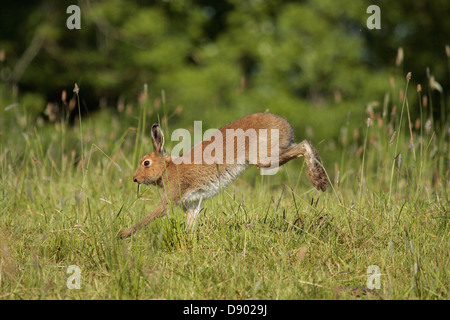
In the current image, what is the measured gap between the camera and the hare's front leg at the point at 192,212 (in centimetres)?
452

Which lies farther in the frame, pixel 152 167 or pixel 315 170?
pixel 152 167

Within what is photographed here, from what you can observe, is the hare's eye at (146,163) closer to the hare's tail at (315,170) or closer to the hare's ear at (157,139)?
the hare's ear at (157,139)

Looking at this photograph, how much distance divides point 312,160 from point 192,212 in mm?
1170

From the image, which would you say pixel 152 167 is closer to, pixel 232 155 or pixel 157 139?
pixel 157 139

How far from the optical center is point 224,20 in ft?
75.2

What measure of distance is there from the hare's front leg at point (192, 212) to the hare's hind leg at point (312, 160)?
93cm

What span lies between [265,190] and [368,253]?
6.04 ft

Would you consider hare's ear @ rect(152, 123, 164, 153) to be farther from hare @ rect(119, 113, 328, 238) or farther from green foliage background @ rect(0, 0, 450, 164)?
green foliage background @ rect(0, 0, 450, 164)

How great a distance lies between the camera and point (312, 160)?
5297mm

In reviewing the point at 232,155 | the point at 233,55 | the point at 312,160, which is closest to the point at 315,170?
the point at 312,160

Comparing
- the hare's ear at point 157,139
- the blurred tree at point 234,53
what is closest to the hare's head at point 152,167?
the hare's ear at point 157,139
